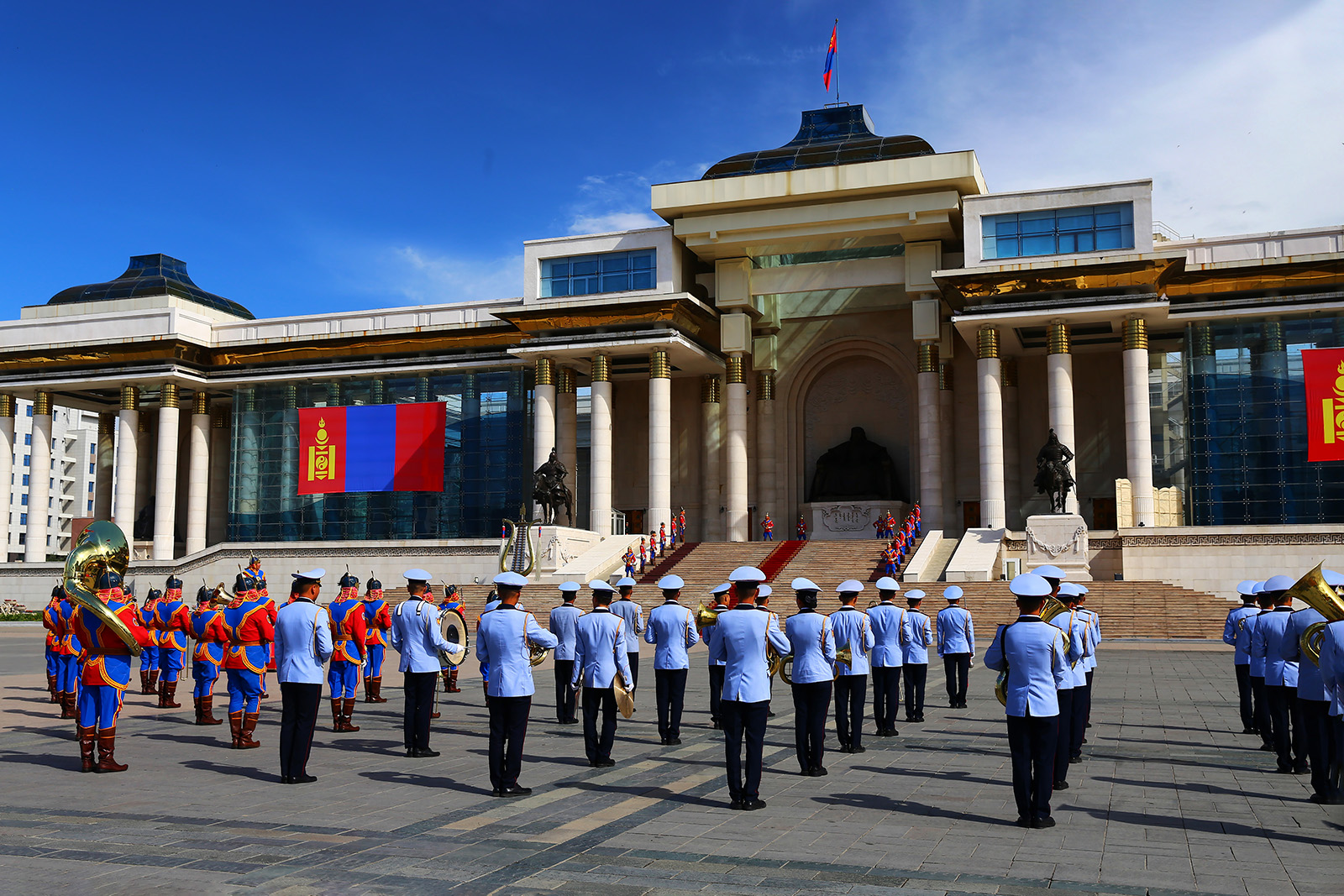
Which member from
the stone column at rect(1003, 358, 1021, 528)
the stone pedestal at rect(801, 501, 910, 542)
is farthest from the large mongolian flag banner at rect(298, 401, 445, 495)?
the stone column at rect(1003, 358, 1021, 528)

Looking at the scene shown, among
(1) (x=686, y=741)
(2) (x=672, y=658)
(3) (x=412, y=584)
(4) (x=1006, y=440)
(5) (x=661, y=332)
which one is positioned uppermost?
(5) (x=661, y=332)

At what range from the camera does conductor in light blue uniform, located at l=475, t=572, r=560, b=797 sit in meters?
9.34

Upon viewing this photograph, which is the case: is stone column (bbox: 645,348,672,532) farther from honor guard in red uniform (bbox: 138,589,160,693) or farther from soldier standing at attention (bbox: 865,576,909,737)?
soldier standing at attention (bbox: 865,576,909,737)

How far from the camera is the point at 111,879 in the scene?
670cm

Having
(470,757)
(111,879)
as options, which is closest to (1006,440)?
(470,757)

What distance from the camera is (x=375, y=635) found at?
16.1 metres

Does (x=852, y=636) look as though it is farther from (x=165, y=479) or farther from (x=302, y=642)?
(x=165, y=479)

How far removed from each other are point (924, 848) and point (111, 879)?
4944 mm

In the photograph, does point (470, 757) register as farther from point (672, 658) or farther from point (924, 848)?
point (924, 848)

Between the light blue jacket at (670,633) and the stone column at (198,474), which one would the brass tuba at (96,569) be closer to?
the light blue jacket at (670,633)

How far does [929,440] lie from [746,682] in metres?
31.0

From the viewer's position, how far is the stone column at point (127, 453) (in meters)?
44.8

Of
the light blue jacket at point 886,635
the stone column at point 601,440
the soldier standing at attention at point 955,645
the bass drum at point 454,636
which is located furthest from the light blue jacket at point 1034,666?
the stone column at point 601,440

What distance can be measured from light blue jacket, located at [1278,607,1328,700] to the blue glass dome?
51.1 metres
